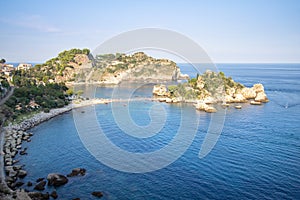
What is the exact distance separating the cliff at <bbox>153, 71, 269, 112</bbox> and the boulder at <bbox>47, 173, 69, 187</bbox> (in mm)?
44300

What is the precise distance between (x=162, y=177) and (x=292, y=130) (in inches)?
963

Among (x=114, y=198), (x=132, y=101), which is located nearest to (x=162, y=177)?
(x=114, y=198)

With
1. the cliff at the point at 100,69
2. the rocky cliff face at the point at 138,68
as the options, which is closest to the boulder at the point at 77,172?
the cliff at the point at 100,69

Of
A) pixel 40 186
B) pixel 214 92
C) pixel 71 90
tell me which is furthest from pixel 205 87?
pixel 40 186

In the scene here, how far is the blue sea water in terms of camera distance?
19.9 meters

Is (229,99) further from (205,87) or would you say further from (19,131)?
(19,131)

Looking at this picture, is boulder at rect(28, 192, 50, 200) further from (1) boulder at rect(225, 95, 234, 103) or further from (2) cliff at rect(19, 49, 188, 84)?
(2) cliff at rect(19, 49, 188, 84)

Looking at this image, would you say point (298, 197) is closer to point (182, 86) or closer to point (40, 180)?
point (40, 180)

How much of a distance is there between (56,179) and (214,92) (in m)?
49.6

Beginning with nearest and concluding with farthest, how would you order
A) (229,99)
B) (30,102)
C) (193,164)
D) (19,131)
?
1. (193,164)
2. (19,131)
3. (30,102)
4. (229,99)

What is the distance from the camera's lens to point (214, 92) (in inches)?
2490

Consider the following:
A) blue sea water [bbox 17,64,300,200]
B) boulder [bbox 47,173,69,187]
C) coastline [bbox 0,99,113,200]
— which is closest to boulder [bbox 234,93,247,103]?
blue sea water [bbox 17,64,300,200]

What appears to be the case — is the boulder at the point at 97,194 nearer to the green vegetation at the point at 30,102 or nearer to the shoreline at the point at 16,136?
the shoreline at the point at 16,136

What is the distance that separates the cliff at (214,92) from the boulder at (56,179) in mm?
44300
